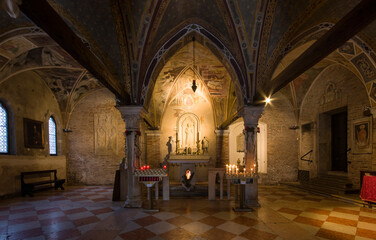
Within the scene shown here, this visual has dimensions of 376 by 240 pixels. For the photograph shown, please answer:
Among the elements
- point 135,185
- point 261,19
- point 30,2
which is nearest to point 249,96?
point 261,19

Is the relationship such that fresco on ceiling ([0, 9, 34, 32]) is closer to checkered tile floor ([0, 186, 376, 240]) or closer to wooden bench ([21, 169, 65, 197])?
checkered tile floor ([0, 186, 376, 240])

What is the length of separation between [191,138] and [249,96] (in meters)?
7.89

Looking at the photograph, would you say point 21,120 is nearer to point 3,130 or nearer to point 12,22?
point 3,130

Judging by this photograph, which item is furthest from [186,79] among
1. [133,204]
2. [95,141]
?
[133,204]

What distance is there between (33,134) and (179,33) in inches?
341

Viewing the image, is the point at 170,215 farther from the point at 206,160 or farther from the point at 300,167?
the point at 300,167

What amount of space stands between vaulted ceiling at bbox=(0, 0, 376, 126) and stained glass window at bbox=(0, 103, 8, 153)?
178cm

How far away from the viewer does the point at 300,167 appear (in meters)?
12.3

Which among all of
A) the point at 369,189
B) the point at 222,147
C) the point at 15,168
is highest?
the point at 222,147

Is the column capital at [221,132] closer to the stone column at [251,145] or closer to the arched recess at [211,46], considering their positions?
the arched recess at [211,46]

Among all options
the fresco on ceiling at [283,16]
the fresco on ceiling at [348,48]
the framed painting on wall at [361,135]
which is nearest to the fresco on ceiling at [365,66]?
the fresco on ceiling at [348,48]

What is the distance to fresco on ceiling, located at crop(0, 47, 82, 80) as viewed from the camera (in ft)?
26.7

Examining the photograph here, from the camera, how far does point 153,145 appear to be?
14.3m

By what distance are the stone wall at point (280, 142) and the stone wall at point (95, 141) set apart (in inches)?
368
